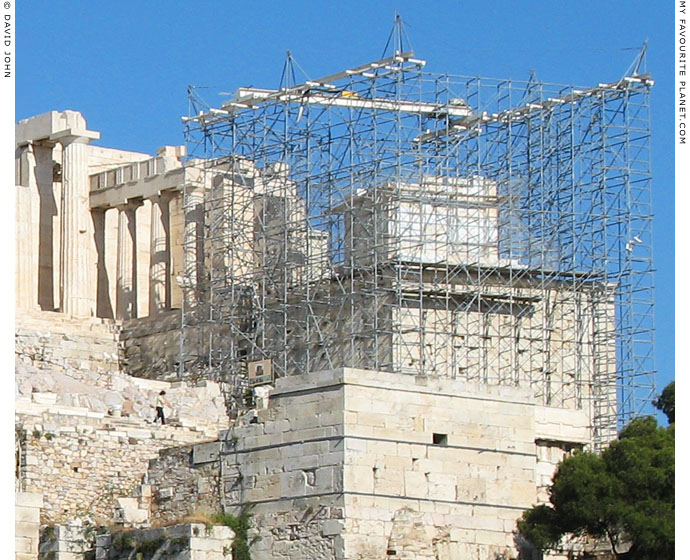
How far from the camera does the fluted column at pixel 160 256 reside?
6538cm

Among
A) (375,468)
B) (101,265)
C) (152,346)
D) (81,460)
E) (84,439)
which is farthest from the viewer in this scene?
(101,265)

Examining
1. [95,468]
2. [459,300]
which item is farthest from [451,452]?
[459,300]

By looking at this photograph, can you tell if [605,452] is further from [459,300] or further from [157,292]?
[157,292]

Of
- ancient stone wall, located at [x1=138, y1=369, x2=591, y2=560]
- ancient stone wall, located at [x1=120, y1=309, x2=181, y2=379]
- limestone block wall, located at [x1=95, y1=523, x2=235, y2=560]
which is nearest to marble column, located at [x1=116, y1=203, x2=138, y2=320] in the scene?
ancient stone wall, located at [x1=120, y1=309, x2=181, y2=379]

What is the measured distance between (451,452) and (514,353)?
1044 cm

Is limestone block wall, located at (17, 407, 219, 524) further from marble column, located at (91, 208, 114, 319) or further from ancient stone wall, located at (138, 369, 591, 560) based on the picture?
marble column, located at (91, 208, 114, 319)

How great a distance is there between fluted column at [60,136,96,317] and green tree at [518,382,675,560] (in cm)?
2241

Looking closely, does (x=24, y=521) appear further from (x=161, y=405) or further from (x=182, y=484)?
(x=161, y=405)

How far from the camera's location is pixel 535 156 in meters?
57.8

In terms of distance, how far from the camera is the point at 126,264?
66688 millimetres

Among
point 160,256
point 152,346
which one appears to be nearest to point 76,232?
point 160,256

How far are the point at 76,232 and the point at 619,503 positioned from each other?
25.3 metres

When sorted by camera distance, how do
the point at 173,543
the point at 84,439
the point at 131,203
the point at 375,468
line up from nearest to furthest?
the point at 173,543 → the point at 375,468 → the point at 84,439 → the point at 131,203
